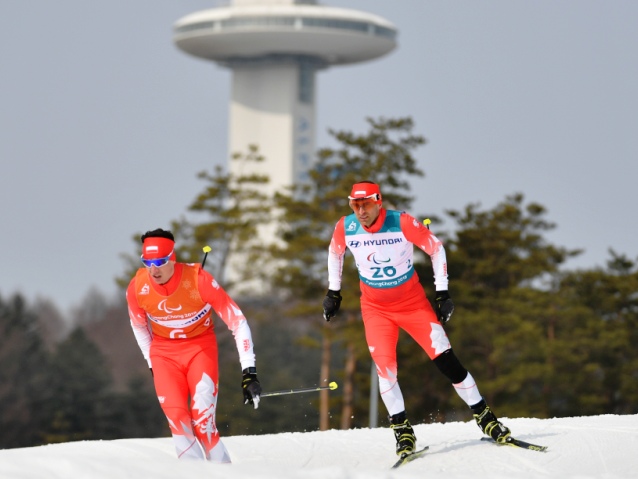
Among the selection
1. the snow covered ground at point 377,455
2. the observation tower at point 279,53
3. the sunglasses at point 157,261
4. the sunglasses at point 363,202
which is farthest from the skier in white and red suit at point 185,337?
the observation tower at point 279,53

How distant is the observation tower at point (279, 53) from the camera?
15662 cm

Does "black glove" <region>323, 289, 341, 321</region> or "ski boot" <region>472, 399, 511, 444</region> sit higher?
"black glove" <region>323, 289, 341, 321</region>

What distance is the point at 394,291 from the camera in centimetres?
1109

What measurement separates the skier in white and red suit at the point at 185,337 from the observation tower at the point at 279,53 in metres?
148

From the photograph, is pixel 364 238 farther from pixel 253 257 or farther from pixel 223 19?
pixel 223 19

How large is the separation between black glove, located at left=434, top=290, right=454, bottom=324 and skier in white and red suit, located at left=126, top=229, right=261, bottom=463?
70.7 inches

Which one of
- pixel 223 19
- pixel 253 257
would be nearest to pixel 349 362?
pixel 253 257

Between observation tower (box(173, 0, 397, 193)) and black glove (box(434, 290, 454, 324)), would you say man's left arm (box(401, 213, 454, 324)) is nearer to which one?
black glove (box(434, 290, 454, 324))

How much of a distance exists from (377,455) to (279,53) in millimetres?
150160

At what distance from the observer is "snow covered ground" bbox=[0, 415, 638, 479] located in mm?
7824

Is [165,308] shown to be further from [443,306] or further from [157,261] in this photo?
[443,306]

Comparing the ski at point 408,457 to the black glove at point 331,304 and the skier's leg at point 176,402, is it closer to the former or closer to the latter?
the black glove at point 331,304

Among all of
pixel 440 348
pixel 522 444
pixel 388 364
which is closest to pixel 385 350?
pixel 388 364

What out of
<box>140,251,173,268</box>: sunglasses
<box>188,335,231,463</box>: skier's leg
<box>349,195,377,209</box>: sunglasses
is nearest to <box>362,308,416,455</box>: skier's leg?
<box>349,195,377,209</box>: sunglasses
